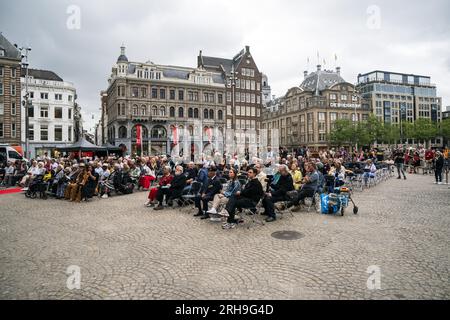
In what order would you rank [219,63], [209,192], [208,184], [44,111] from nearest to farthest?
[209,192]
[208,184]
[44,111]
[219,63]

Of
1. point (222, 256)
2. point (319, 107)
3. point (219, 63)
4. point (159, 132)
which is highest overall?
point (219, 63)

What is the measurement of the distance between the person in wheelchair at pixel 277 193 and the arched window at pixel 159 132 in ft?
154

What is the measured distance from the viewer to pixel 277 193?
9.34 m

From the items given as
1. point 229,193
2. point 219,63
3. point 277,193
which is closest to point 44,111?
point 219,63

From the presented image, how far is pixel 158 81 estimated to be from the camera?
53.7 m

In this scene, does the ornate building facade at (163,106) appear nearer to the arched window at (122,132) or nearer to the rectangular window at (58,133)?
the arched window at (122,132)

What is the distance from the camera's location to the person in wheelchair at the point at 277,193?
28.6 ft

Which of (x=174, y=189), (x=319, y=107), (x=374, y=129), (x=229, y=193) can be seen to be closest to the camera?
(x=229, y=193)

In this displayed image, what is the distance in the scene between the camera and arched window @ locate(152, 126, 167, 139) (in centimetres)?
5382

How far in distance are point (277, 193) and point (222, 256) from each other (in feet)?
14.0

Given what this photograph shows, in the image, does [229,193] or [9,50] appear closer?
[229,193]

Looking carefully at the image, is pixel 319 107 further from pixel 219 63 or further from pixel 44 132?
pixel 44 132

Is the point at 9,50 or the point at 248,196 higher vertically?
the point at 9,50

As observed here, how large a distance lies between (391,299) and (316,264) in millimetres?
1404
